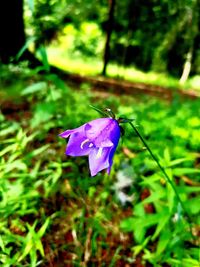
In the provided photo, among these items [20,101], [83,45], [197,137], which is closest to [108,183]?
[197,137]

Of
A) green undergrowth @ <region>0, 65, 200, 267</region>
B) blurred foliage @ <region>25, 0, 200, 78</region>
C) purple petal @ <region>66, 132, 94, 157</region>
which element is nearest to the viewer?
purple petal @ <region>66, 132, 94, 157</region>

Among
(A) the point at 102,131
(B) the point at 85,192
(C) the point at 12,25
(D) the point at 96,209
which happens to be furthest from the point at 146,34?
(A) the point at 102,131

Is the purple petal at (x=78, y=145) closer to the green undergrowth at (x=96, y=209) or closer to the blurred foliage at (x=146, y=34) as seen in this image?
the green undergrowth at (x=96, y=209)

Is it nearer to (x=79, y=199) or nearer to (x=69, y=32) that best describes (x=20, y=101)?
(x=79, y=199)

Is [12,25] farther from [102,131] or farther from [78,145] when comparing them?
[102,131]

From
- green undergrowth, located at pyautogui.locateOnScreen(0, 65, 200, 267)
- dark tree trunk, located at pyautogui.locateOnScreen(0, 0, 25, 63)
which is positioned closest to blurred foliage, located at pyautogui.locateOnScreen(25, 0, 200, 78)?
dark tree trunk, located at pyautogui.locateOnScreen(0, 0, 25, 63)

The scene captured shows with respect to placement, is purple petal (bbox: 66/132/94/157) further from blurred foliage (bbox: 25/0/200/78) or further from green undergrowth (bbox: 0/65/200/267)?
blurred foliage (bbox: 25/0/200/78)

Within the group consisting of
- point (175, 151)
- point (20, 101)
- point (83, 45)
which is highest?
point (175, 151)
